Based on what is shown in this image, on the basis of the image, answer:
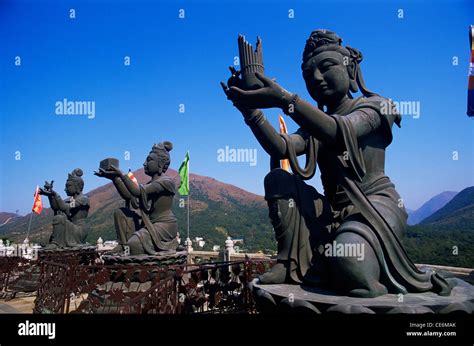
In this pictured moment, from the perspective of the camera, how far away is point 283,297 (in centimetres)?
317

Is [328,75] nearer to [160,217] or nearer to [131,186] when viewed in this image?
[131,186]

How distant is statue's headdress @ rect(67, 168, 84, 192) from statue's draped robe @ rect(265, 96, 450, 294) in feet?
33.4

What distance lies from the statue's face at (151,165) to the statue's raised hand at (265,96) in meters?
5.47

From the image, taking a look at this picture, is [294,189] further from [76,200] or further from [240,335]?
[76,200]

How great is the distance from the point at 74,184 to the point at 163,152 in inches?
200

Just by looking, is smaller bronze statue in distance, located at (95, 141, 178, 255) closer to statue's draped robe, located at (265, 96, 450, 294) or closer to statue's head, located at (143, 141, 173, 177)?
statue's head, located at (143, 141, 173, 177)

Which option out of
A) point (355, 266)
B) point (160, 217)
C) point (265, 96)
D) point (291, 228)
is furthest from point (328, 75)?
point (160, 217)

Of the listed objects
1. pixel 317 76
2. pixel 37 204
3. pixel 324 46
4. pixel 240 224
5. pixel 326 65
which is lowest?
pixel 240 224

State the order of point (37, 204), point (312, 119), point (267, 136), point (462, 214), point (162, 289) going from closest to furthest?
point (312, 119) < point (267, 136) < point (162, 289) < point (37, 204) < point (462, 214)

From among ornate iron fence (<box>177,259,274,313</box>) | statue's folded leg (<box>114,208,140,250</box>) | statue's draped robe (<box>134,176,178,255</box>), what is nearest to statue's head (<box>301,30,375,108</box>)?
ornate iron fence (<box>177,259,274,313</box>)

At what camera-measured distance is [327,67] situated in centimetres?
392

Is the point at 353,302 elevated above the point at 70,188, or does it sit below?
below

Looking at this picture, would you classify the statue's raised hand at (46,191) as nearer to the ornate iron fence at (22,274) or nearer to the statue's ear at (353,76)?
the ornate iron fence at (22,274)

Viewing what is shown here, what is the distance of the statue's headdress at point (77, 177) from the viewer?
480 inches
